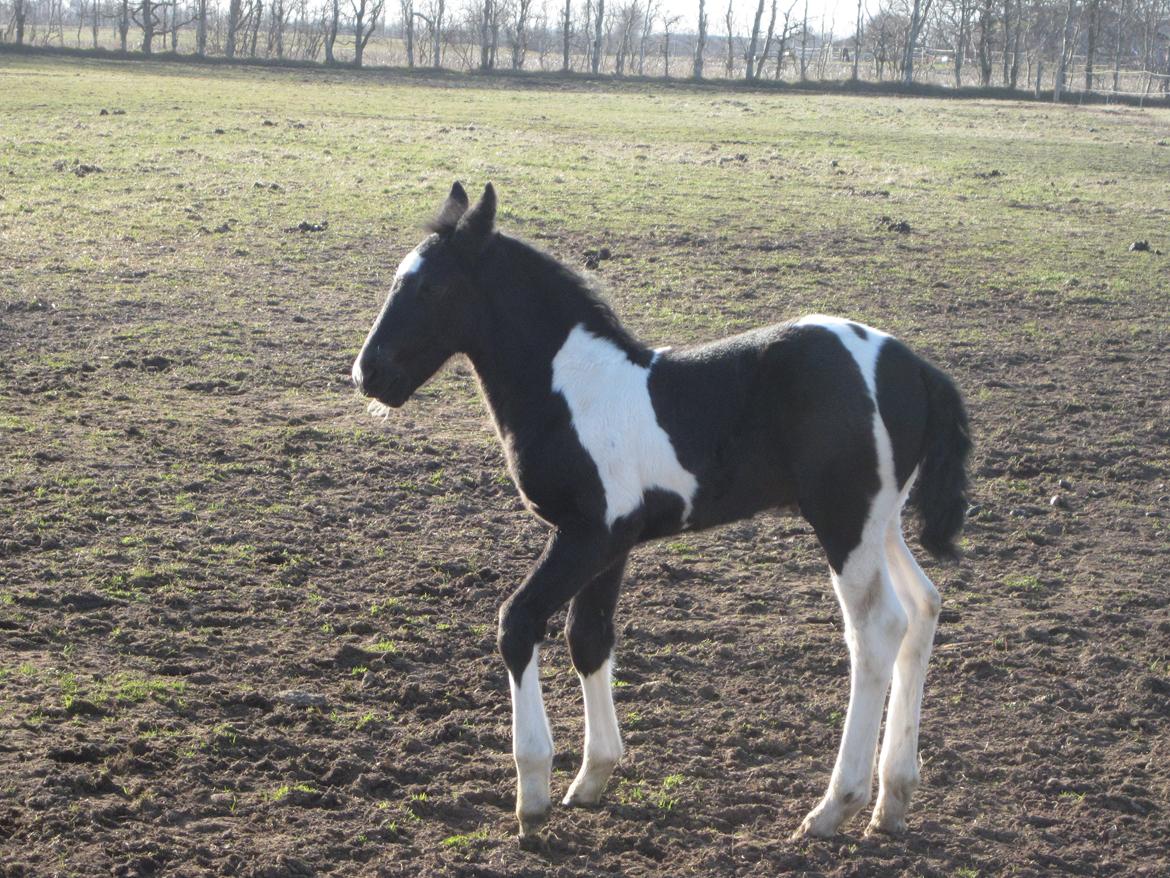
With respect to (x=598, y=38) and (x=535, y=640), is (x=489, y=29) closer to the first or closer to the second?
(x=598, y=38)

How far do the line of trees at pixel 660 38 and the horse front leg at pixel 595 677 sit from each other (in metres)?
52.1

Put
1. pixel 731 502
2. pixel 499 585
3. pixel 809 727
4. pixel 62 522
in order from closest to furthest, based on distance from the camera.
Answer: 1. pixel 731 502
2. pixel 809 727
3. pixel 499 585
4. pixel 62 522

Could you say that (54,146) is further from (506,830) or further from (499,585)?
(506,830)

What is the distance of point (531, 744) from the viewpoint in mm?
4152

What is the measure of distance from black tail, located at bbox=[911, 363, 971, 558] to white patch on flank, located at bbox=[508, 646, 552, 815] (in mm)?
1459

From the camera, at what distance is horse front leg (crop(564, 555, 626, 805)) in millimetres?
4461

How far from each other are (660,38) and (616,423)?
2504 inches

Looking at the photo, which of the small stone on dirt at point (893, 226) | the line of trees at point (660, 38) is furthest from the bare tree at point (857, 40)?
the small stone on dirt at point (893, 226)

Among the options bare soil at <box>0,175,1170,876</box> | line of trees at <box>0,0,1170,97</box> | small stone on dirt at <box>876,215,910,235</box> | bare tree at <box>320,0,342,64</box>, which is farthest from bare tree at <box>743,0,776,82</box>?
bare soil at <box>0,175,1170,876</box>

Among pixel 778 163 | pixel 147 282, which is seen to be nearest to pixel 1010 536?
pixel 147 282

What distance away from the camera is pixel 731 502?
4309 mm

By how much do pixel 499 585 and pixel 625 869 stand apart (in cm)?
244

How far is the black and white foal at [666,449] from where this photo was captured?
4.12 m

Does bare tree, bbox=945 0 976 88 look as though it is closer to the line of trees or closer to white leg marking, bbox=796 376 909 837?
the line of trees
